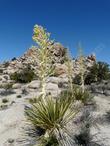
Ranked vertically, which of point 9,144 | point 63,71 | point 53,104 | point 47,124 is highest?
point 63,71

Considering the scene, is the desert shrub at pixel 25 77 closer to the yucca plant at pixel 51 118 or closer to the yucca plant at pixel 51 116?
the yucca plant at pixel 51 118

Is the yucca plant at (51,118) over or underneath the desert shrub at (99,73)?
underneath

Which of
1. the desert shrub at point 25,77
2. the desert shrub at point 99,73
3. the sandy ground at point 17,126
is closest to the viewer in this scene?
the sandy ground at point 17,126

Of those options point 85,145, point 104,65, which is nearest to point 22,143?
point 85,145

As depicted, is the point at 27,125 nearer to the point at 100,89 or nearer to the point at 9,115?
the point at 9,115

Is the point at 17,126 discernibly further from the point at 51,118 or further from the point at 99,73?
the point at 99,73

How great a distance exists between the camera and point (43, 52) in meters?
12.1

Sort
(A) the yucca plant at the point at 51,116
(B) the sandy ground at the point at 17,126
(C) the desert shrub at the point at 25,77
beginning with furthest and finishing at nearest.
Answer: (C) the desert shrub at the point at 25,77 → (B) the sandy ground at the point at 17,126 → (A) the yucca plant at the point at 51,116

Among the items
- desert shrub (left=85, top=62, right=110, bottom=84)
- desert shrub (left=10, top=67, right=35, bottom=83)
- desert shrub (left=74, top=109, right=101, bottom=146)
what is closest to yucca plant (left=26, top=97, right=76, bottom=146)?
desert shrub (left=74, top=109, right=101, bottom=146)

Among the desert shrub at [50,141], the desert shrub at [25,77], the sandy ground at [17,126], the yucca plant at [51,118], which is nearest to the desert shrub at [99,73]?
the desert shrub at [25,77]

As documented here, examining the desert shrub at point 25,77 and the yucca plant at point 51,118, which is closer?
the yucca plant at point 51,118

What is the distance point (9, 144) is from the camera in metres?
11.2

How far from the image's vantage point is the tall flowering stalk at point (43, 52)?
12.1 metres

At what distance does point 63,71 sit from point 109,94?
1690 centimetres
